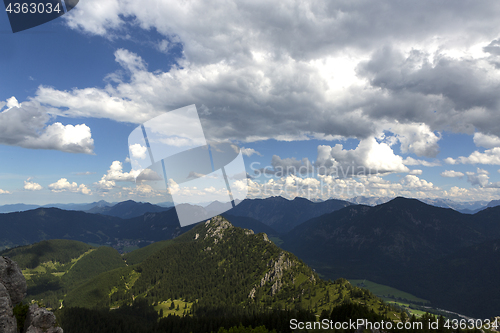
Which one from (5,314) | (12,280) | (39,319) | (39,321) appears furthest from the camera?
(39,319)

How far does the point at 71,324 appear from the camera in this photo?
147000 mm

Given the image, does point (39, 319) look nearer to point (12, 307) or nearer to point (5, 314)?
point (12, 307)

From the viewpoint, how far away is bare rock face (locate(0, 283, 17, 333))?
32438 millimetres

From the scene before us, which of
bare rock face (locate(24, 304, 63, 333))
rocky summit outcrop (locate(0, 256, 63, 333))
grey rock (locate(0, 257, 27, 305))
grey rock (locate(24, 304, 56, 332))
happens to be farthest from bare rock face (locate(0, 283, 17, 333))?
grey rock (locate(24, 304, 56, 332))

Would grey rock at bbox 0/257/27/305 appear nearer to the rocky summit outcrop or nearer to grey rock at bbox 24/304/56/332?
the rocky summit outcrop

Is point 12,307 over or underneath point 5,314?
underneath

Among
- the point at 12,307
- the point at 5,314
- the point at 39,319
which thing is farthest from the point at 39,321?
the point at 5,314

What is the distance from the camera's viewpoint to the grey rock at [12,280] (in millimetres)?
36531

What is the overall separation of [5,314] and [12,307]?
199 inches

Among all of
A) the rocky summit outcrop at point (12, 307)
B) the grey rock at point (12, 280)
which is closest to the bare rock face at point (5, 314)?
the rocky summit outcrop at point (12, 307)

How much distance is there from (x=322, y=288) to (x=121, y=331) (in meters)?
155

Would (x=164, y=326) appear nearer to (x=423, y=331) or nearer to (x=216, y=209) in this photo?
(x=423, y=331)

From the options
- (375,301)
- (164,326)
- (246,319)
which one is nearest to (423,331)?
(375,301)

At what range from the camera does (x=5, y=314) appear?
3278 centimetres
